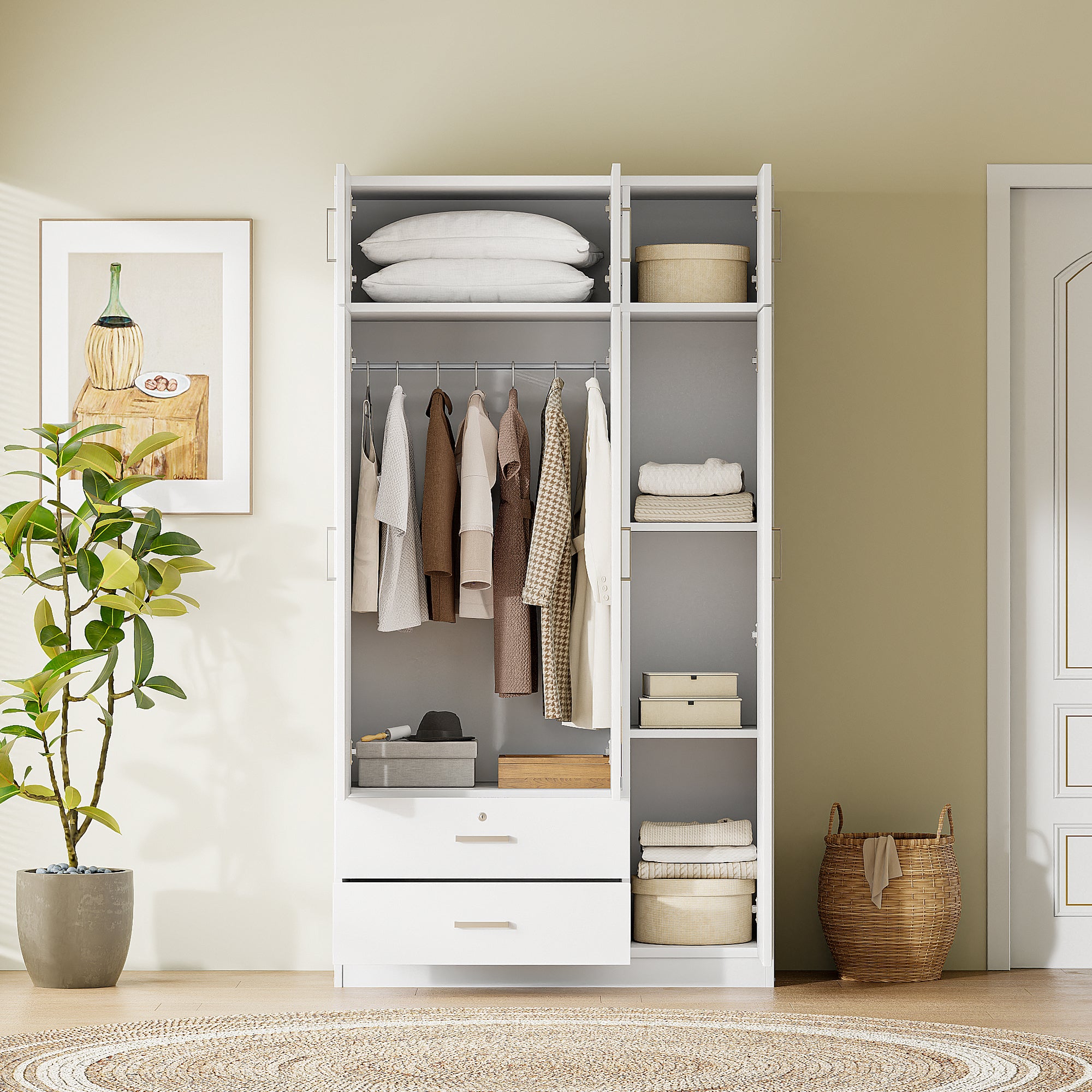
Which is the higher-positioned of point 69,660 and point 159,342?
point 159,342

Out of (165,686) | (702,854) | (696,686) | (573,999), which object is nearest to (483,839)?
(573,999)

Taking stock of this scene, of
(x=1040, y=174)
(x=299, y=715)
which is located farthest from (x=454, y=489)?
(x=1040, y=174)

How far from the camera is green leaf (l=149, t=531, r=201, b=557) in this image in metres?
3.39

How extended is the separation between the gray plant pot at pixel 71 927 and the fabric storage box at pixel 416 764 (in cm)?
75

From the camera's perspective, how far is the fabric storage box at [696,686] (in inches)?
133

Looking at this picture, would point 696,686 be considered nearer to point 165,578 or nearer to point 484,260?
point 484,260

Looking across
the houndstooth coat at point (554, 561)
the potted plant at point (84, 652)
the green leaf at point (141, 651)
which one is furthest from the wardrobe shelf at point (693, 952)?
the green leaf at point (141, 651)

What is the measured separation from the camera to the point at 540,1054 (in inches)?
104

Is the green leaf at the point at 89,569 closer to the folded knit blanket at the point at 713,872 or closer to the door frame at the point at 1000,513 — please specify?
the folded knit blanket at the point at 713,872

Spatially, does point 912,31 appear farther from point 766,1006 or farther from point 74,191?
point 766,1006

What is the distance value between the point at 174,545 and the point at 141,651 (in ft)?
1.00

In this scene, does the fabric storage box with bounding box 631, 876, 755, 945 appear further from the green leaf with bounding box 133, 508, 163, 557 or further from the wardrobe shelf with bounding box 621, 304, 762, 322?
the green leaf with bounding box 133, 508, 163, 557

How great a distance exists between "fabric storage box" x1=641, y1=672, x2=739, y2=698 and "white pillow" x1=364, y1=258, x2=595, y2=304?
109 cm

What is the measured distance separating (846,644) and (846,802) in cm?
46
